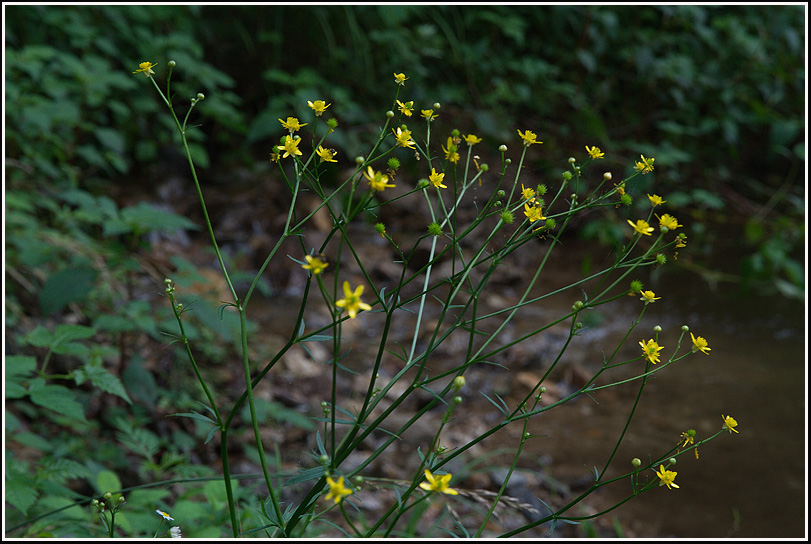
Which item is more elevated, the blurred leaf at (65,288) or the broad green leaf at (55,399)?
the broad green leaf at (55,399)

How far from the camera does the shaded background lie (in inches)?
65.6

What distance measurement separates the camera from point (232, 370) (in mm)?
1832

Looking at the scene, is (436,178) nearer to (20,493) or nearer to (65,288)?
(20,493)

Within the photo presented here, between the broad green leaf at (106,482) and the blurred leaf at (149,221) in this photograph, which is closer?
the broad green leaf at (106,482)

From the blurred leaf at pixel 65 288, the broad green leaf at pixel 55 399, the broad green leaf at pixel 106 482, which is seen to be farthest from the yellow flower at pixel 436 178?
the blurred leaf at pixel 65 288

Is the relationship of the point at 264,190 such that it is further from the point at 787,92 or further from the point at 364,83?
the point at 787,92

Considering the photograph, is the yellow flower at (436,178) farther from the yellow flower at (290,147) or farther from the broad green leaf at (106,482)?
the broad green leaf at (106,482)

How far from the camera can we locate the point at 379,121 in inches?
113

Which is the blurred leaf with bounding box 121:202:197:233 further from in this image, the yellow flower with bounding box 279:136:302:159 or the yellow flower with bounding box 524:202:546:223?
the yellow flower with bounding box 524:202:546:223

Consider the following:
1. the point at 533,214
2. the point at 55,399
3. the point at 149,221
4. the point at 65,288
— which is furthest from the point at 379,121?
the point at 533,214

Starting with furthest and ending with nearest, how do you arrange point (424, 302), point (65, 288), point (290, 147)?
→ point (65, 288), point (424, 302), point (290, 147)

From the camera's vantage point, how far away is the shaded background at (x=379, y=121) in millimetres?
A: 1667

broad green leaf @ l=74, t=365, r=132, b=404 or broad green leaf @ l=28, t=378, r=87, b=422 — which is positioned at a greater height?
broad green leaf @ l=28, t=378, r=87, b=422

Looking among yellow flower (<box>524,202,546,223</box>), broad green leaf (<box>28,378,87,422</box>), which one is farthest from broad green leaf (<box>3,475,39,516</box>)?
yellow flower (<box>524,202,546,223</box>)
